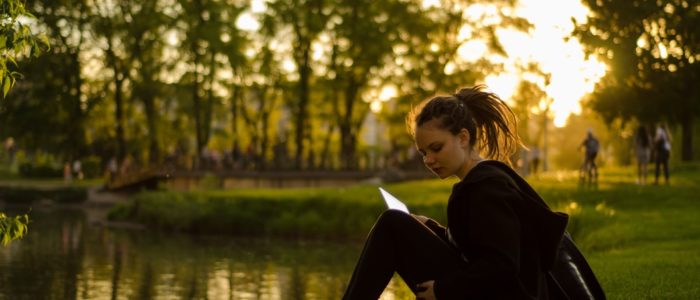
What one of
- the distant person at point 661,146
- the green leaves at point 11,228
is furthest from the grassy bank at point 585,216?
the green leaves at point 11,228

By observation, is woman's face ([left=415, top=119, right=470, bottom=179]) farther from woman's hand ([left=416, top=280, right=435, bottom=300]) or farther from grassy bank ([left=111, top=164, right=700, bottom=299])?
grassy bank ([left=111, top=164, right=700, bottom=299])

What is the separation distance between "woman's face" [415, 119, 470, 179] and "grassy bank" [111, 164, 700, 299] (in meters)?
6.15

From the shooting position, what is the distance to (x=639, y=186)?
32.5 m

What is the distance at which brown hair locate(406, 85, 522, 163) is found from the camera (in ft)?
20.5

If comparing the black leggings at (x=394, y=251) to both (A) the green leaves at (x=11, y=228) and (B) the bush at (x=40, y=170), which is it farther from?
(B) the bush at (x=40, y=170)

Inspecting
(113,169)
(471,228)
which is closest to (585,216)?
(471,228)

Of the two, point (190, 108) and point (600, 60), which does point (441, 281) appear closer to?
point (600, 60)

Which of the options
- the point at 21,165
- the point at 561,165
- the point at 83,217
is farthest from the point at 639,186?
the point at 561,165

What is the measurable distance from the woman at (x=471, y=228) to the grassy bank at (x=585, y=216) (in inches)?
238

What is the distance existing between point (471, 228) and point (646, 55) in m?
29.4

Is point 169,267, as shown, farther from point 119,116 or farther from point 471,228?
point 119,116

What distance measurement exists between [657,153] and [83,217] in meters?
20.8

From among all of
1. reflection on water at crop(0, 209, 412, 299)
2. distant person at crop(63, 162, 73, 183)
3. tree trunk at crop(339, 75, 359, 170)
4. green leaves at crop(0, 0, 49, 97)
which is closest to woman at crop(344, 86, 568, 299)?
green leaves at crop(0, 0, 49, 97)

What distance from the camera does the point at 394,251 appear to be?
630 centimetres
